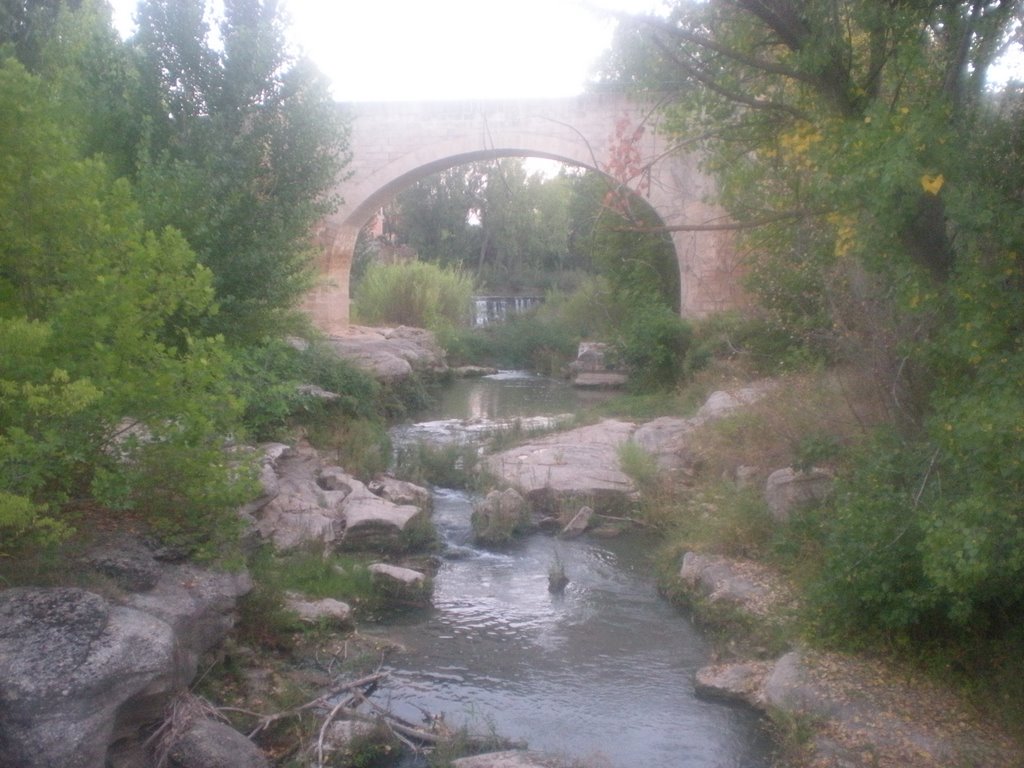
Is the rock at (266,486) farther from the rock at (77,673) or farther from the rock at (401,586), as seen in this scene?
the rock at (77,673)

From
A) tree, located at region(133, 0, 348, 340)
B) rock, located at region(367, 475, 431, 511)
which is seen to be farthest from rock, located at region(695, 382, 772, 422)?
tree, located at region(133, 0, 348, 340)

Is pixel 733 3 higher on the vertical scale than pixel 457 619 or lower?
higher

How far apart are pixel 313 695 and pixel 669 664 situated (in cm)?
231

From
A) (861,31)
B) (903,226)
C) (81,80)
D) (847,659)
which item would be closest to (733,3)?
(861,31)

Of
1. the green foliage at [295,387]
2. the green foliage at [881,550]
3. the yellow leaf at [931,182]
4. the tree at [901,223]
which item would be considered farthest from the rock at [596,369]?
the yellow leaf at [931,182]

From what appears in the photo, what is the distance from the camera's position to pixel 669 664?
6.67 metres

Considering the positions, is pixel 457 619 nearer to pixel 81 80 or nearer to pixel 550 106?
pixel 81 80

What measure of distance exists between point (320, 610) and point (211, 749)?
85.0 inches

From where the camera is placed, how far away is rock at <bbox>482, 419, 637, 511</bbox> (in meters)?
10.1

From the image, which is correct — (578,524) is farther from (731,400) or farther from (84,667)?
(84,667)

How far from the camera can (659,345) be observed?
16641 millimetres

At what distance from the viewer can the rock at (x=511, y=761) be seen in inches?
199

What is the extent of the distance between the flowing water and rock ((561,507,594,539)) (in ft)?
0.39

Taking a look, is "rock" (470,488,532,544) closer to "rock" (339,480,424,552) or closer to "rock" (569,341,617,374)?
"rock" (339,480,424,552)
